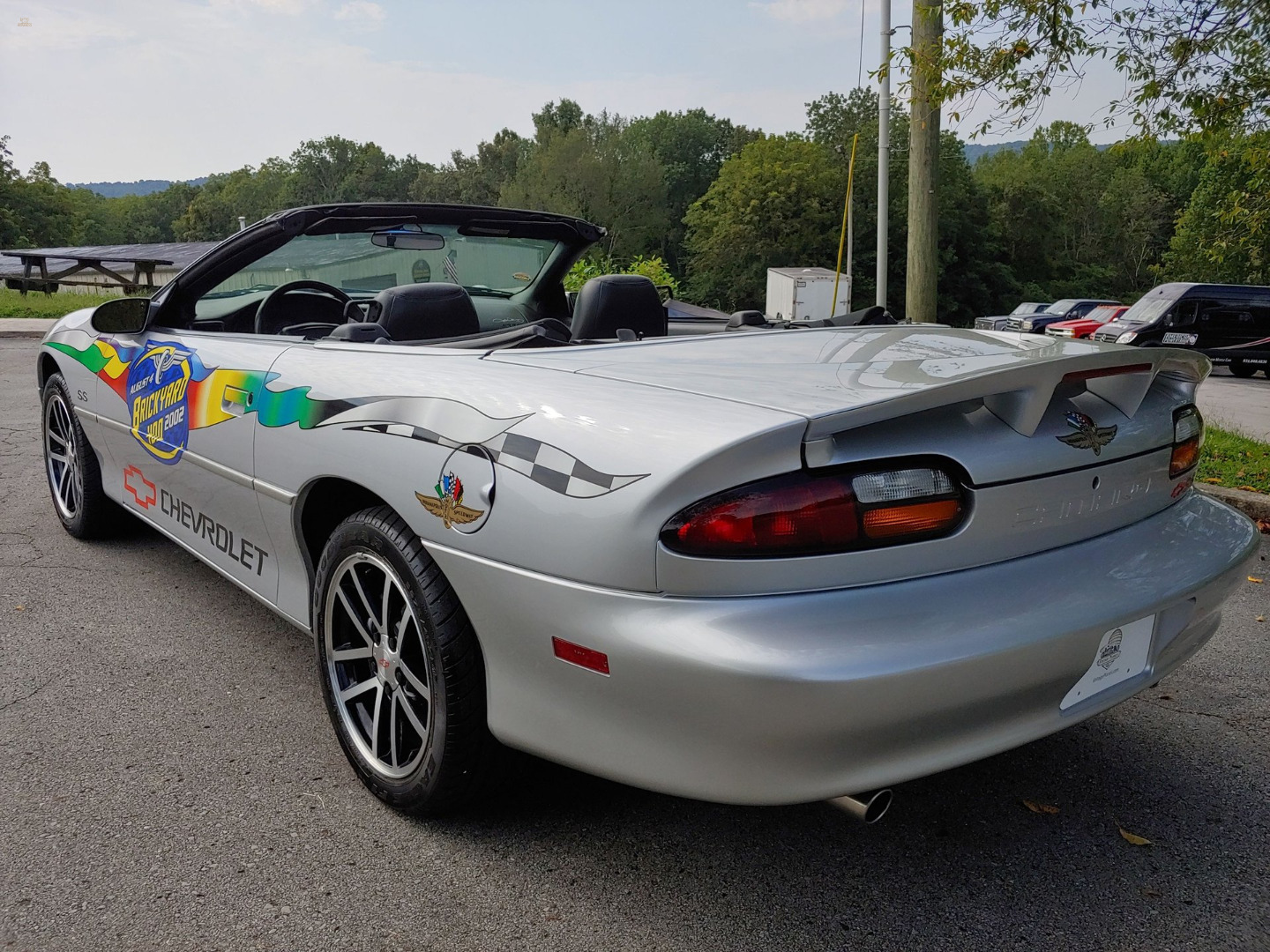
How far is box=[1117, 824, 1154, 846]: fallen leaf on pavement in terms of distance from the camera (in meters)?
2.29

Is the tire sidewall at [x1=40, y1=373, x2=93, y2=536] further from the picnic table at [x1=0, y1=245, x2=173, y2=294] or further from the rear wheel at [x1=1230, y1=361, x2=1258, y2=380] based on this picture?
the rear wheel at [x1=1230, y1=361, x2=1258, y2=380]

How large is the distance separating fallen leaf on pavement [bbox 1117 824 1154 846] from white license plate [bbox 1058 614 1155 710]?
44 cm

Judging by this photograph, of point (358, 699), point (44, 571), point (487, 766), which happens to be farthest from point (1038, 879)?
point (44, 571)

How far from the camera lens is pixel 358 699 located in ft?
8.50

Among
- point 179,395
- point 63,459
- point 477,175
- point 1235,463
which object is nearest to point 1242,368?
point 1235,463

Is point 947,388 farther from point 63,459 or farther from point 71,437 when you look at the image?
point 63,459

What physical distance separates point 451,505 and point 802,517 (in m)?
0.73

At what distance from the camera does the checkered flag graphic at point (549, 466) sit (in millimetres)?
1817

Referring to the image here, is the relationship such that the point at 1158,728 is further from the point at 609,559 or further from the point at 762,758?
the point at 609,559

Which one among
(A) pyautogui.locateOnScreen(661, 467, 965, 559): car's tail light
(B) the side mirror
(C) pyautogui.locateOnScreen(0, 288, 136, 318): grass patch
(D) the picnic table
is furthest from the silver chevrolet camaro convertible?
(D) the picnic table

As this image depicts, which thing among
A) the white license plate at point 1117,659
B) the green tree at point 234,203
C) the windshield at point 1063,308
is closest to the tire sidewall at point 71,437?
the white license plate at point 1117,659

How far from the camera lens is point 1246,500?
5.52 metres

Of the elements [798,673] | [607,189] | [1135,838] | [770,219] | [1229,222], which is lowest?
[1135,838]

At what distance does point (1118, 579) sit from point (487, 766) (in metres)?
1.37
